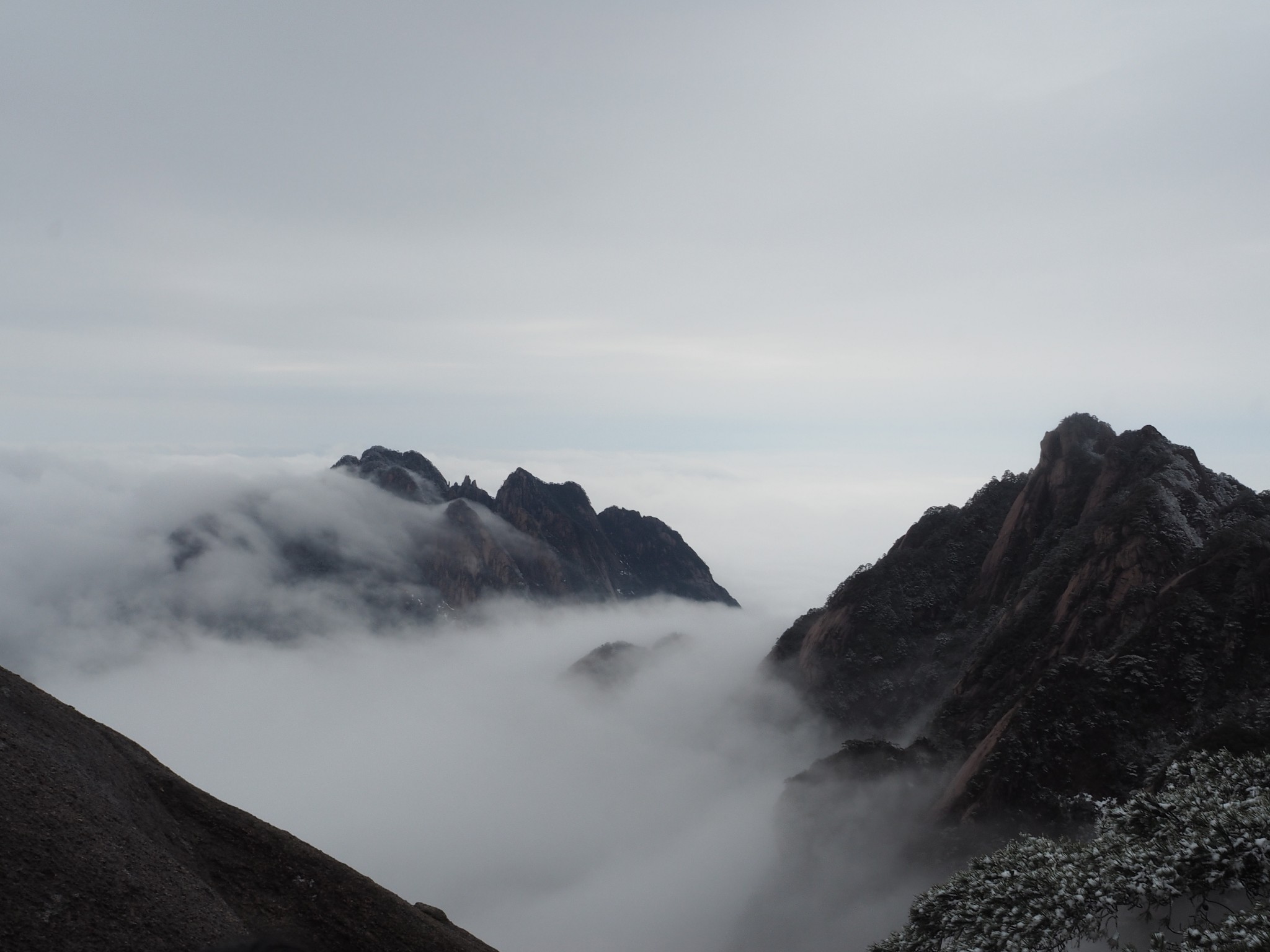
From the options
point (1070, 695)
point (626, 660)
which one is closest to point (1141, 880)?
point (1070, 695)

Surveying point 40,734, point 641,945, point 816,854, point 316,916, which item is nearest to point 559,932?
point 641,945

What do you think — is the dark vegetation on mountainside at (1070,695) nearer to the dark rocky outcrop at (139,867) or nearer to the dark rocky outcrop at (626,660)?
the dark rocky outcrop at (139,867)

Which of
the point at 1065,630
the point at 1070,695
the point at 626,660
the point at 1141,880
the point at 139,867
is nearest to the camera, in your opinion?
the point at 1141,880

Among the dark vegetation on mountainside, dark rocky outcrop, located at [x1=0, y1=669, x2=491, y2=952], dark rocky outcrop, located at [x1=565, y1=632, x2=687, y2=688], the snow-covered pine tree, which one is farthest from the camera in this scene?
dark rocky outcrop, located at [x1=565, y1=632, x2=687, y2=688]

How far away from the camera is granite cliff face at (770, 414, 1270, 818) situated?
55531mm

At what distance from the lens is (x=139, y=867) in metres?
31.7

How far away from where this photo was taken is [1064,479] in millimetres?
97812

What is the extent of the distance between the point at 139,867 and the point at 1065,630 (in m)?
77.4

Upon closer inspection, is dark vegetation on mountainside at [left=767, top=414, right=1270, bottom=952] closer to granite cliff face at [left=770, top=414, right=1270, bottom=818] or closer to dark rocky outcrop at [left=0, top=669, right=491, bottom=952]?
granite cliff face at [left=770, top=414, right=1270, bottom=818]

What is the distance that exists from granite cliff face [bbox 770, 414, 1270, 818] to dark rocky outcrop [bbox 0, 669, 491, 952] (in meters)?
45.3

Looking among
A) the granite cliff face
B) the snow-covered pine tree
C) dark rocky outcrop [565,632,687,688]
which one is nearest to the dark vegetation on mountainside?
the snow-covered pine tree

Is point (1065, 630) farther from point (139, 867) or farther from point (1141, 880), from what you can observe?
point (139, 867)

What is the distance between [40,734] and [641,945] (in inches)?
3233

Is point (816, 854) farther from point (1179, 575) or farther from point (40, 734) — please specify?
point (40, 734)
